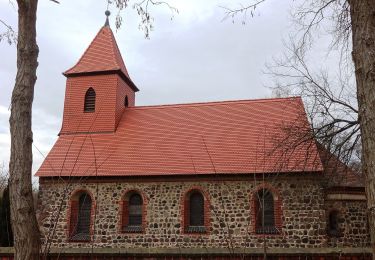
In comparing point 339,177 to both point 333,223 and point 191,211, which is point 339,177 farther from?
point 191,211

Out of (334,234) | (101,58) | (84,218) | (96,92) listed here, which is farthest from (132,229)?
(101,58)

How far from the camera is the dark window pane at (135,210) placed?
16109mm

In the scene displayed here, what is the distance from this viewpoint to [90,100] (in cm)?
1991

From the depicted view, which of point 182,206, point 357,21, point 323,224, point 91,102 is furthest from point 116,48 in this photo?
point 357,21

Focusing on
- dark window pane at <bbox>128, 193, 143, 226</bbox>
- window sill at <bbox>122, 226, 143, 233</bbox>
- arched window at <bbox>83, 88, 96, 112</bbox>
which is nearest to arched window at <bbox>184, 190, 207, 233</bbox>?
window sill at <bbox>122, 226, 143, 233</bbox>

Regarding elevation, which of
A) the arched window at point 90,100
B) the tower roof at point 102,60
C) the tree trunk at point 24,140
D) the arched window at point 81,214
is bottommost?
→ the arched window at point 81,214

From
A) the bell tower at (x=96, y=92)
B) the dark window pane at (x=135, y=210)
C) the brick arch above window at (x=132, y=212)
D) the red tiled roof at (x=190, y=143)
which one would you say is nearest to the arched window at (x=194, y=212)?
the red tiled roof at (x=190, y=143)

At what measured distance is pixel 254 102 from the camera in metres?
19.1

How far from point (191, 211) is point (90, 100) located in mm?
7834

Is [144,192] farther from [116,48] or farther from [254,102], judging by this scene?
[116,48]

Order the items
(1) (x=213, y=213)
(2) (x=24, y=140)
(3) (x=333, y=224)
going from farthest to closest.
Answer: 1. (3) (x=333, y=224)
2. (1) (x=213, y=213)
3. (2) (x=24, y=140)

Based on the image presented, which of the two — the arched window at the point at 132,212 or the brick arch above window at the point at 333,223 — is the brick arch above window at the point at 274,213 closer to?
the brick arch above window at the point at 333,223

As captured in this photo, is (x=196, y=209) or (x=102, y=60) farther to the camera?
(x=102, y=60)

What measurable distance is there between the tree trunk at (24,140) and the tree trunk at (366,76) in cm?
397
